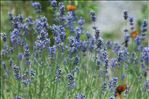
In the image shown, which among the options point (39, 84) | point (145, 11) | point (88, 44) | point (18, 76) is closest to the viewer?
point (18, 76)

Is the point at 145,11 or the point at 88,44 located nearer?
the point at 88,44

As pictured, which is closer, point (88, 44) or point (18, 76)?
point (18, 76)

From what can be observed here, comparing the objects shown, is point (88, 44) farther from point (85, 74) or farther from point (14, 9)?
point (14, 9)

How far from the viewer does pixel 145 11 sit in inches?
339

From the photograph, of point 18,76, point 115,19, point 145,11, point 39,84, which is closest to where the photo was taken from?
point 18,76

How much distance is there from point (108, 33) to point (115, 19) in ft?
2.13

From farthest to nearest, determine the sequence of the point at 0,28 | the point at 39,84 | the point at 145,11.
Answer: the point at 145,11, the point at 0,28, the point at 39,84

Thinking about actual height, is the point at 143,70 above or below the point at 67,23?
below

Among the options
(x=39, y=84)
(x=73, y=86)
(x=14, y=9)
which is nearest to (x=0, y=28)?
(x=14, y=9)

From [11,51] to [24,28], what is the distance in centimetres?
26

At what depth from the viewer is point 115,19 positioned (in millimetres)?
9492

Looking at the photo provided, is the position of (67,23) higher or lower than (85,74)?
higher

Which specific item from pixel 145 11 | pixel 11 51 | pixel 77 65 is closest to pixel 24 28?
pixel 11 51

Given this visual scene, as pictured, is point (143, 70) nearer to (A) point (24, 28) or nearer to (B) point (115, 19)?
(A) point (24, 28)
